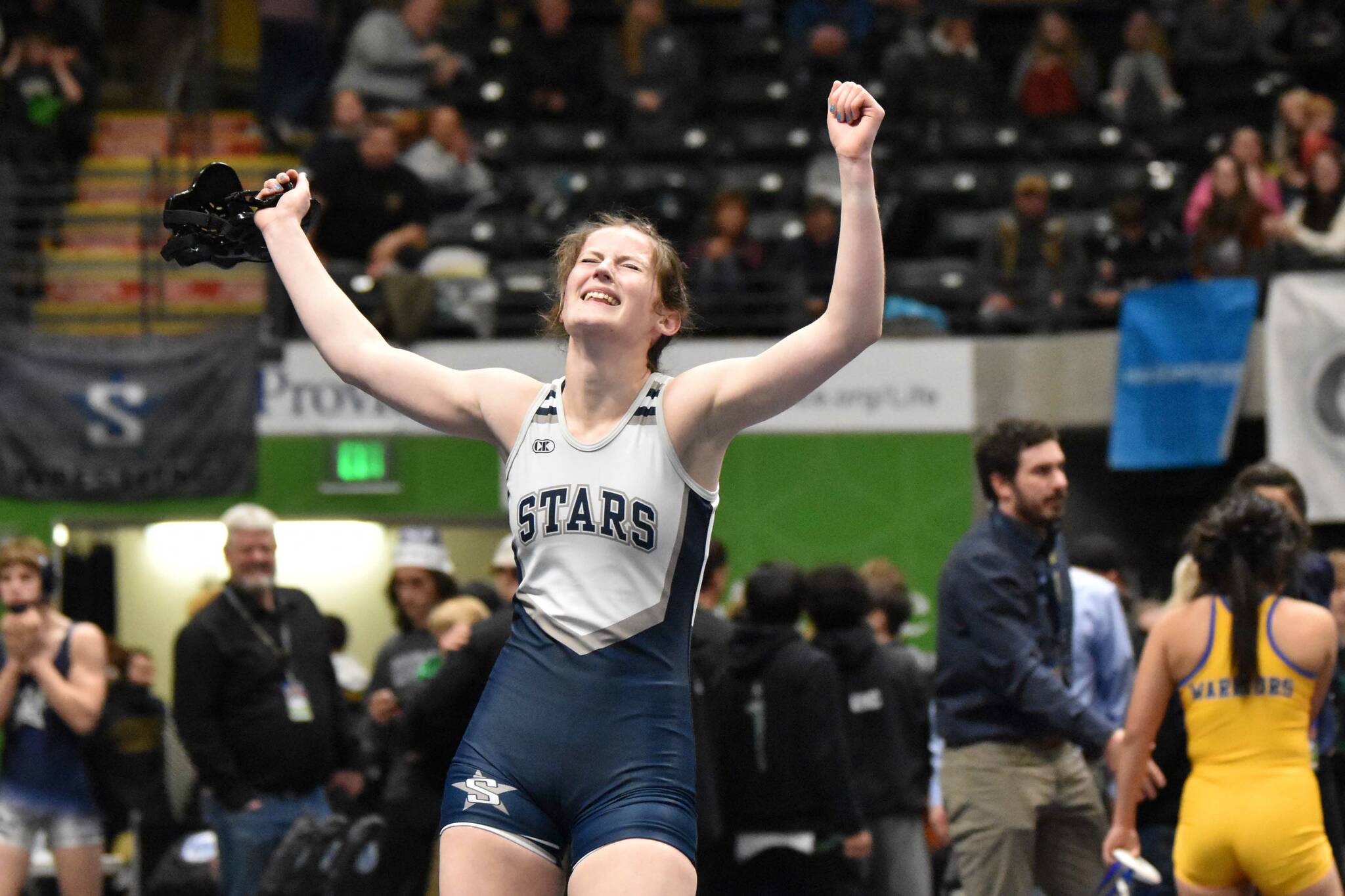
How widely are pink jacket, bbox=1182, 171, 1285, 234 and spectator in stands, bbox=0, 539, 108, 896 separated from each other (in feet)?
24.3

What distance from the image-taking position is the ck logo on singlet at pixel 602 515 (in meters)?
3.26

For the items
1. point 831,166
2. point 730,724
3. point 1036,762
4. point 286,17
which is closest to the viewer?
point 1036,762

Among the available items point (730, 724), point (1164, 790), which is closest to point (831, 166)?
point (730, 724)

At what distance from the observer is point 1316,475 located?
10.6 m

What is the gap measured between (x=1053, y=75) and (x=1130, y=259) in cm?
345

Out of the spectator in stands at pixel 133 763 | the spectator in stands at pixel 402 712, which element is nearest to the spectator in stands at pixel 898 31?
the spectator in stands at pixel 402 712

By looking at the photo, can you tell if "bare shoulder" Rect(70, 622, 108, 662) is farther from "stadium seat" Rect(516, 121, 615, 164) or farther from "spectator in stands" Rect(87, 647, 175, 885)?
"stadium seat" Rect(516, 121, 615, 164)

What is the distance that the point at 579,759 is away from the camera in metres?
3.20

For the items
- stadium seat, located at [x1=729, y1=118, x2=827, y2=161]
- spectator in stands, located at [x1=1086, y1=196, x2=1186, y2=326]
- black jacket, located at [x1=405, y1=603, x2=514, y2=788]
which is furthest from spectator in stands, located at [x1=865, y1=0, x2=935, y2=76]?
black jacket, located at [x1=405, y1=603, x2=514, y2=788]

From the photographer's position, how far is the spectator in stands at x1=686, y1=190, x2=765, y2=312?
41.5 feet

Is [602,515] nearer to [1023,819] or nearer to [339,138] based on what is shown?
[1023,819]

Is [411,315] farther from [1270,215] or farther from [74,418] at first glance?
[1270,215]

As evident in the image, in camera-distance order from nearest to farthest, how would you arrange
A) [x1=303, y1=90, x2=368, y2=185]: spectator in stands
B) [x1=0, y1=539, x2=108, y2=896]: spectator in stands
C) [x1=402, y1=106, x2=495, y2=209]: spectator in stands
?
1. [x1=0, y1=539, x2=108, y2=896]: spectator in stands
2. [x1=303, y1=90, x2=368, y2=185]: spectator in stands
3. [x1=402, y1=106, x2=495, y2=209]: spectator in stands

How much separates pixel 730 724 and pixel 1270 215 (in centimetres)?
632
